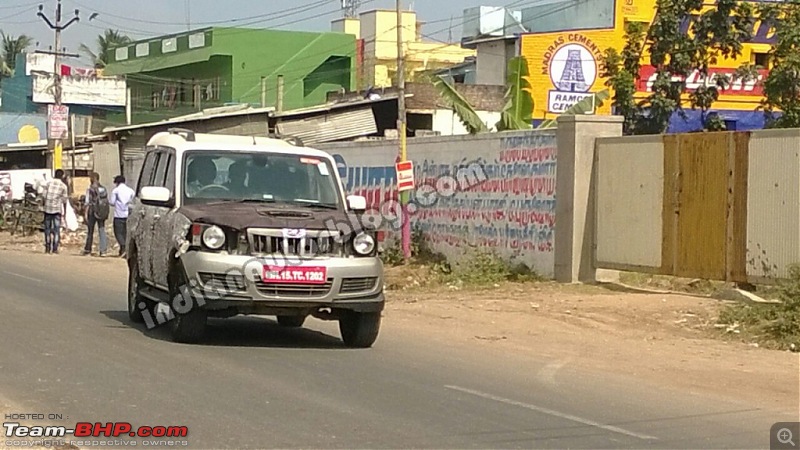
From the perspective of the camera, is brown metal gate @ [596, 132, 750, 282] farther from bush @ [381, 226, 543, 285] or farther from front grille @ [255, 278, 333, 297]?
front grille @ [255, 278, 333, 297]

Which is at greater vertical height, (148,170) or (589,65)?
(589,65)

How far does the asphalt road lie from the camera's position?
7.97 metres

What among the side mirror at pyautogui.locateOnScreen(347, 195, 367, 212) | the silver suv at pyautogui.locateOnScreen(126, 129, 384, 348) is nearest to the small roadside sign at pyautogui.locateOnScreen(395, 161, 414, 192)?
the silver suv at pyautogui.locateOnScreen(126, 129, 384, 348)

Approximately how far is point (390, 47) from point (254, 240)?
5813 centimetres

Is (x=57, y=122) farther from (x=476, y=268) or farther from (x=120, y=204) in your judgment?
(x=476, y=268)

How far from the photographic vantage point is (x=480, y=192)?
68.5ft

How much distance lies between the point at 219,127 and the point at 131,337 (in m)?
27.1

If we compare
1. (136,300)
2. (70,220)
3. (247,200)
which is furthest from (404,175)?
(70,220)

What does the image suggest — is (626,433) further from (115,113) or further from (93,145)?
(115,113)

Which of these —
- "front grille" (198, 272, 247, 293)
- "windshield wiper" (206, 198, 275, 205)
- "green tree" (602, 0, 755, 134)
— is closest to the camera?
"front grille" (198, 272, 247, 293)

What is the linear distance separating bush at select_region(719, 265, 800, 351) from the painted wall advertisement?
75.6 ft

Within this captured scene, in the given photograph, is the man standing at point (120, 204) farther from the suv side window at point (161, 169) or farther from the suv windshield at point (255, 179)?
the suv windshield at point (255, 179)

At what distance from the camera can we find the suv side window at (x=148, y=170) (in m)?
13.5
